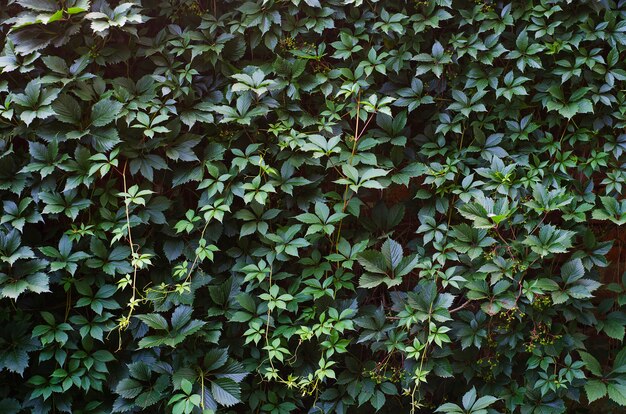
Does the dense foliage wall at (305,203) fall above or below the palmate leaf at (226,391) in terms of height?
above

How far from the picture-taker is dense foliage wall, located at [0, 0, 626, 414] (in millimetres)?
2078

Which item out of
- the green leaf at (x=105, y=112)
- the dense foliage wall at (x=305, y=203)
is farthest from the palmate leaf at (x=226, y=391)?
the green leaf at (x=105, y=112)

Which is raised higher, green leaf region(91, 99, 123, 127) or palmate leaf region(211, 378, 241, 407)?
green leaf region(91, 99, 123, 127)

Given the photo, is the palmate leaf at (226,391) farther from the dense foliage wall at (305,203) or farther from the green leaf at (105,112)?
the green leaf at (105,112)

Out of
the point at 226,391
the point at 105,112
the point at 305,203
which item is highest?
the point at 105,112

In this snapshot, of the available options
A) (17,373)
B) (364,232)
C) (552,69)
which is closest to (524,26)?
(552,69)

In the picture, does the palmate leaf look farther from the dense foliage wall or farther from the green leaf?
the green leaf

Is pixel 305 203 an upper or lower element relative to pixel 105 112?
lower

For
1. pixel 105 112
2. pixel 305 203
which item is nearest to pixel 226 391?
pixel 305 203

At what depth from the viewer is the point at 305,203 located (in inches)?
87.3

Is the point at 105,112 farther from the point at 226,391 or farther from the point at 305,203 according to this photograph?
the point at 226,391

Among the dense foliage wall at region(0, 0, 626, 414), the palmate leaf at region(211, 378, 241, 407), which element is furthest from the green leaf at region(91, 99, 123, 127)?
the palmate leaf at region(211, 378, 241, 407)

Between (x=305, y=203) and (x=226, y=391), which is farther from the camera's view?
(x=305, y=203)

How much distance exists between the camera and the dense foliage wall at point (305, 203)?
2078 millimetres
